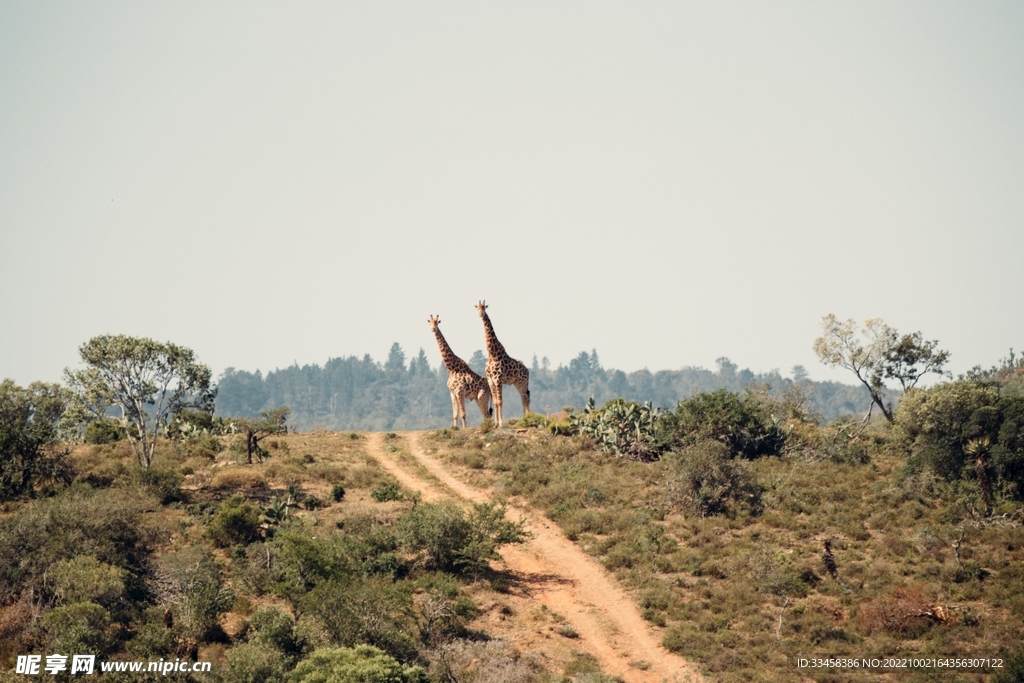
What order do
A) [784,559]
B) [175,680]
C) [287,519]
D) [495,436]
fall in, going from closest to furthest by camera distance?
[175,680] → [784,559] → [287,519] → [495,436]

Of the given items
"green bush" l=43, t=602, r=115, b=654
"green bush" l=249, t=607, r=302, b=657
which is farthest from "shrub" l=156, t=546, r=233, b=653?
"green bush" l=43, t=602, r=115, b=654

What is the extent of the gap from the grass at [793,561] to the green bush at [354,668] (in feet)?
25.8

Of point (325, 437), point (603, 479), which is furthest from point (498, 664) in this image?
point (325, 437)

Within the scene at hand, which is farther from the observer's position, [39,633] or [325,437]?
[325,437]

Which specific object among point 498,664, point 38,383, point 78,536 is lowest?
point 498,664

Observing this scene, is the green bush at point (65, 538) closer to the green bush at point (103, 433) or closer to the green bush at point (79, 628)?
the green bush at point (79, 628)

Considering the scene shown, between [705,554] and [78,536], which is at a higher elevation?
[78,536]

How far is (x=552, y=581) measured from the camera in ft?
90.8

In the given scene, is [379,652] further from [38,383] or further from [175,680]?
[38,383]

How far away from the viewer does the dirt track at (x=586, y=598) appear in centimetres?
2262

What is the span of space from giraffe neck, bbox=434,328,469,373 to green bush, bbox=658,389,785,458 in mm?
11631

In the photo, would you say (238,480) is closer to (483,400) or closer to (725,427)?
(483,400)

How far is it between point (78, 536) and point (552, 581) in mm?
13964

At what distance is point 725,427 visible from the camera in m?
38.8
